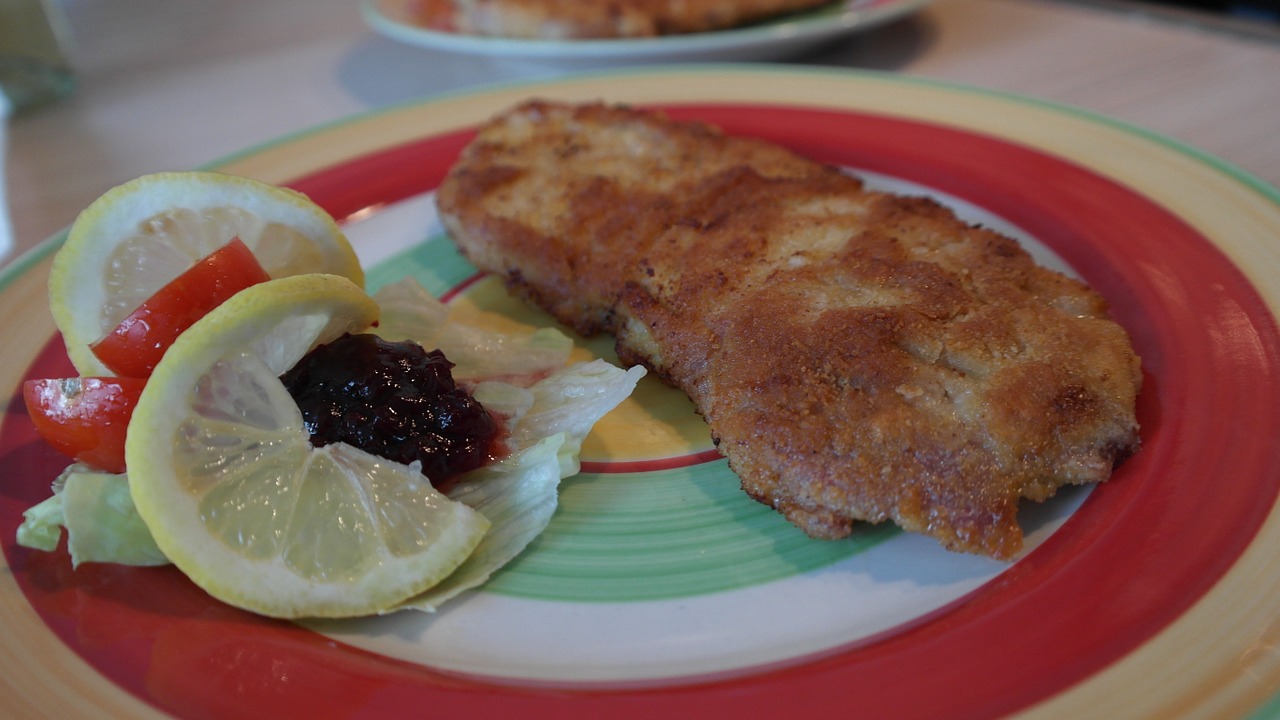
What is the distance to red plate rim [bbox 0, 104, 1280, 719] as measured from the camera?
56.8 inches

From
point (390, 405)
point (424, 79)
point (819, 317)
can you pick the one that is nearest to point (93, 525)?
point (390, 405)

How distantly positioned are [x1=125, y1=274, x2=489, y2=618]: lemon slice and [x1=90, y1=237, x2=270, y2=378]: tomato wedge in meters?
0.21

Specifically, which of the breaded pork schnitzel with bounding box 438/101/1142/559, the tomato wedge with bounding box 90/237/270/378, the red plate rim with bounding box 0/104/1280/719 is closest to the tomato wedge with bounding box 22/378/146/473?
the tomato wedge with bounding box 90/237/270/378

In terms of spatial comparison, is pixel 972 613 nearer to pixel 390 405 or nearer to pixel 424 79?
pixel 390 405

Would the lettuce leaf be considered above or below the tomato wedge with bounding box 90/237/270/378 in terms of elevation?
below

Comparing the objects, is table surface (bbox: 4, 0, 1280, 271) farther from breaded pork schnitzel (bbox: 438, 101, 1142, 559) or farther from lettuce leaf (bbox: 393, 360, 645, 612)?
lettuce leaf (bbox: 393, 360, 645, 612)

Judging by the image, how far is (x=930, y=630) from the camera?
155 cm

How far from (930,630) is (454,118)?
2832 millimetres

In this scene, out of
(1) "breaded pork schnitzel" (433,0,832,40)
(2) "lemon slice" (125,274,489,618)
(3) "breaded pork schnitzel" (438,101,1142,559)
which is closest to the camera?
(2) "lemon slice" (125,274,489,618)

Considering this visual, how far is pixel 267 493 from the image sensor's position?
175 centimetres

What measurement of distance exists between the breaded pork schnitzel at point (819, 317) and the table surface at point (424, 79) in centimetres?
163

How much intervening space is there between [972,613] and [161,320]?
1.81 metres

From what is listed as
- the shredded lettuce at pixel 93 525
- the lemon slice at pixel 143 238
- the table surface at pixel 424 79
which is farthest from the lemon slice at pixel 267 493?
the table surface at pixel 424 79

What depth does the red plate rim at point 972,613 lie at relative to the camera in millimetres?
1442
